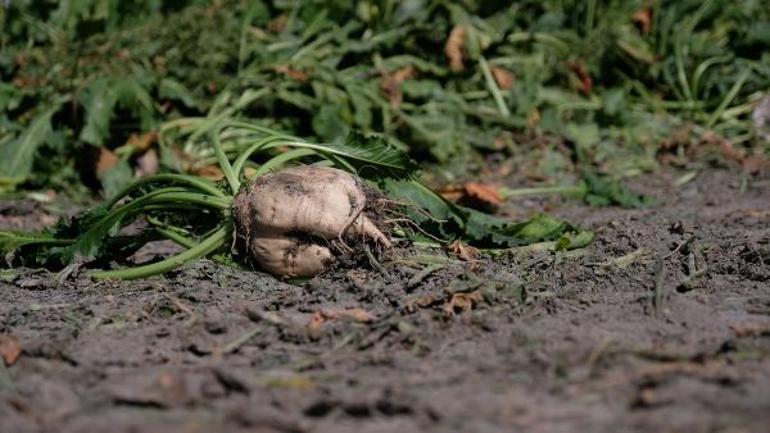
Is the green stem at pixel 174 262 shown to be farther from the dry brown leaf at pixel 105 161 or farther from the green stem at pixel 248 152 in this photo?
the dry brown leaf at pixel 105 161

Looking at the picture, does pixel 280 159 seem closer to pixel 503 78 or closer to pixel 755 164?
pixel 503 78

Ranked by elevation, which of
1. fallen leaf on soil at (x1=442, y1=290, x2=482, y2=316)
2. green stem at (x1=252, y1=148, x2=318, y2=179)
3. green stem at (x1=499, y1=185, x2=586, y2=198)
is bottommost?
green stem at (x1=499, y1=185, x2=586, y2=198)

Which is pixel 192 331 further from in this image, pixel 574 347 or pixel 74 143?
pixel 74 143

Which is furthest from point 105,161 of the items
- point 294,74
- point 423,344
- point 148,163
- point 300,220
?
point 423,344

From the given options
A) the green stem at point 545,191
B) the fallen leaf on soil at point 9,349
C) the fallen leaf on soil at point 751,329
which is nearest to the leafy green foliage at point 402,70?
the green stem at point 545,191

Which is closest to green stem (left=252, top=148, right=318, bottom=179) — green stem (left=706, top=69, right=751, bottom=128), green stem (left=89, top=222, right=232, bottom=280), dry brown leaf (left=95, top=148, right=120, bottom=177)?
green stem (left=89, top=222, right=232, bottom=280)

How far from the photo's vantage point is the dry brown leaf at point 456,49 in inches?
249

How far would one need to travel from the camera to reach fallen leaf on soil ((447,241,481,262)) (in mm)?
3766

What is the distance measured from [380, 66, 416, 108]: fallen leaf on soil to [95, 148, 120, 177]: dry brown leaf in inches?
66.6

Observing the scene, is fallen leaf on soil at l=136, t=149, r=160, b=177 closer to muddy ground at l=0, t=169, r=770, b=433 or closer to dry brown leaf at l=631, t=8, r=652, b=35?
muddy ground at l=0, t=169, r=770, b=433

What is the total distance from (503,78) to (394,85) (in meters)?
0.81

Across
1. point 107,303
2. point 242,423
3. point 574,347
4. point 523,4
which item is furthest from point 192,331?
point 523,4

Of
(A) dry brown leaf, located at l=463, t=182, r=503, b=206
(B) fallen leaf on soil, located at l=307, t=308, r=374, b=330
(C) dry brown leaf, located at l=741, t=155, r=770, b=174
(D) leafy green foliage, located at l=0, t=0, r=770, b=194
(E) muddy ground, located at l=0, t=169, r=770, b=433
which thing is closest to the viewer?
(E) muddy ground, located at l=0, t=169, r=770, b=433

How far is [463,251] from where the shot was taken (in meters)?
3.79
